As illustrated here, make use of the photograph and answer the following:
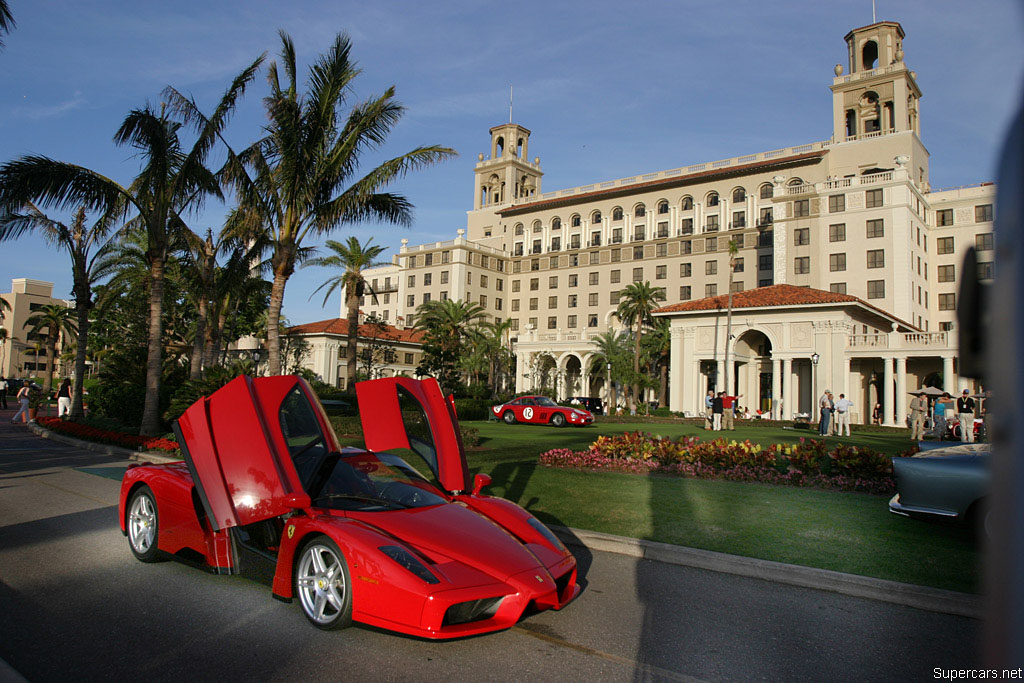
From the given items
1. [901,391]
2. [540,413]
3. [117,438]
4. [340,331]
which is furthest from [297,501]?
[340,331]

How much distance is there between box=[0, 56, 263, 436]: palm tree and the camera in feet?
53.0

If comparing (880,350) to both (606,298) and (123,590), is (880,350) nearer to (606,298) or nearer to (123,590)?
(606,298)

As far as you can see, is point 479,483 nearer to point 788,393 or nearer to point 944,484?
point 944,484

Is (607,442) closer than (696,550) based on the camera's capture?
No

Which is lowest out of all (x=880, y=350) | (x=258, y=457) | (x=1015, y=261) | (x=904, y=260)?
(x=258, y=457)

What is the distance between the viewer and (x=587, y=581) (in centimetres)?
622

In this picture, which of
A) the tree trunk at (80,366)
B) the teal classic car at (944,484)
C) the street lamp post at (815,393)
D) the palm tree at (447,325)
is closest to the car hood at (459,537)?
the teal classic car at (944,484)

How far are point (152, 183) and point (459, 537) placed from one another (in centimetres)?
1722

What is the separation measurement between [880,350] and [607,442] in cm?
3661

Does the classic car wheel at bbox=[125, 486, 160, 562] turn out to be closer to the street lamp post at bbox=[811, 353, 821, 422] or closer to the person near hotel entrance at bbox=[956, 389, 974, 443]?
the person near hotel entrance at bbox=[956, 389, 974, 443]

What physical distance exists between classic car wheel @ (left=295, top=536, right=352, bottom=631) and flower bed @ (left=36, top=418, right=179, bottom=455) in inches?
477

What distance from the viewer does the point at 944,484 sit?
7578 mm

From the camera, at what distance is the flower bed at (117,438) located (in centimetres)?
1600

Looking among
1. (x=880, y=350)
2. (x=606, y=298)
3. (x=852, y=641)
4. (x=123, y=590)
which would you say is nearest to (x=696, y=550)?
(x=852, y=641)
